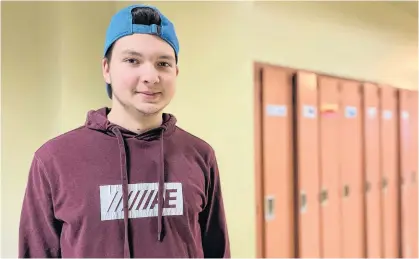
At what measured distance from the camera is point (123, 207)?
0.95 m

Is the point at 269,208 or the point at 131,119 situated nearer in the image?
the point at 131,119

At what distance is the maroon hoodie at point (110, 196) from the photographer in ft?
3.08

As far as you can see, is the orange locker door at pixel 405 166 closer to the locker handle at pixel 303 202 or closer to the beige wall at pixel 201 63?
the beige wall at pixel 201 63

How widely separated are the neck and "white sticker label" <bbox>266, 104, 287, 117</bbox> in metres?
1.49

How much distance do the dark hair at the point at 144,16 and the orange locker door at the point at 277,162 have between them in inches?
57.0

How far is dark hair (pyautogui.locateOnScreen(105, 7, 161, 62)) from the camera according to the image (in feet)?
3.22

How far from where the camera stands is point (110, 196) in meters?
0.95

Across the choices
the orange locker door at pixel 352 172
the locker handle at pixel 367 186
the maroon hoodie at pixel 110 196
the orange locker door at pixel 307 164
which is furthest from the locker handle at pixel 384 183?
the maroon hoodie at pixel 110 196

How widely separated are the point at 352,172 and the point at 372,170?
0.37 meters

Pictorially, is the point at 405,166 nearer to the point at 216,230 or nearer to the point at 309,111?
the point at 309,111

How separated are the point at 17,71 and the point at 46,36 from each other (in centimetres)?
18

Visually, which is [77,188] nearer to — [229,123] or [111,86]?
[111,86]

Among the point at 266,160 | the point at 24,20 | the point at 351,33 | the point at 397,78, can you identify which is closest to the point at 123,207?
the point at 24,20

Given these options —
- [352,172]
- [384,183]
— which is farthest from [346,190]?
[384,183]
